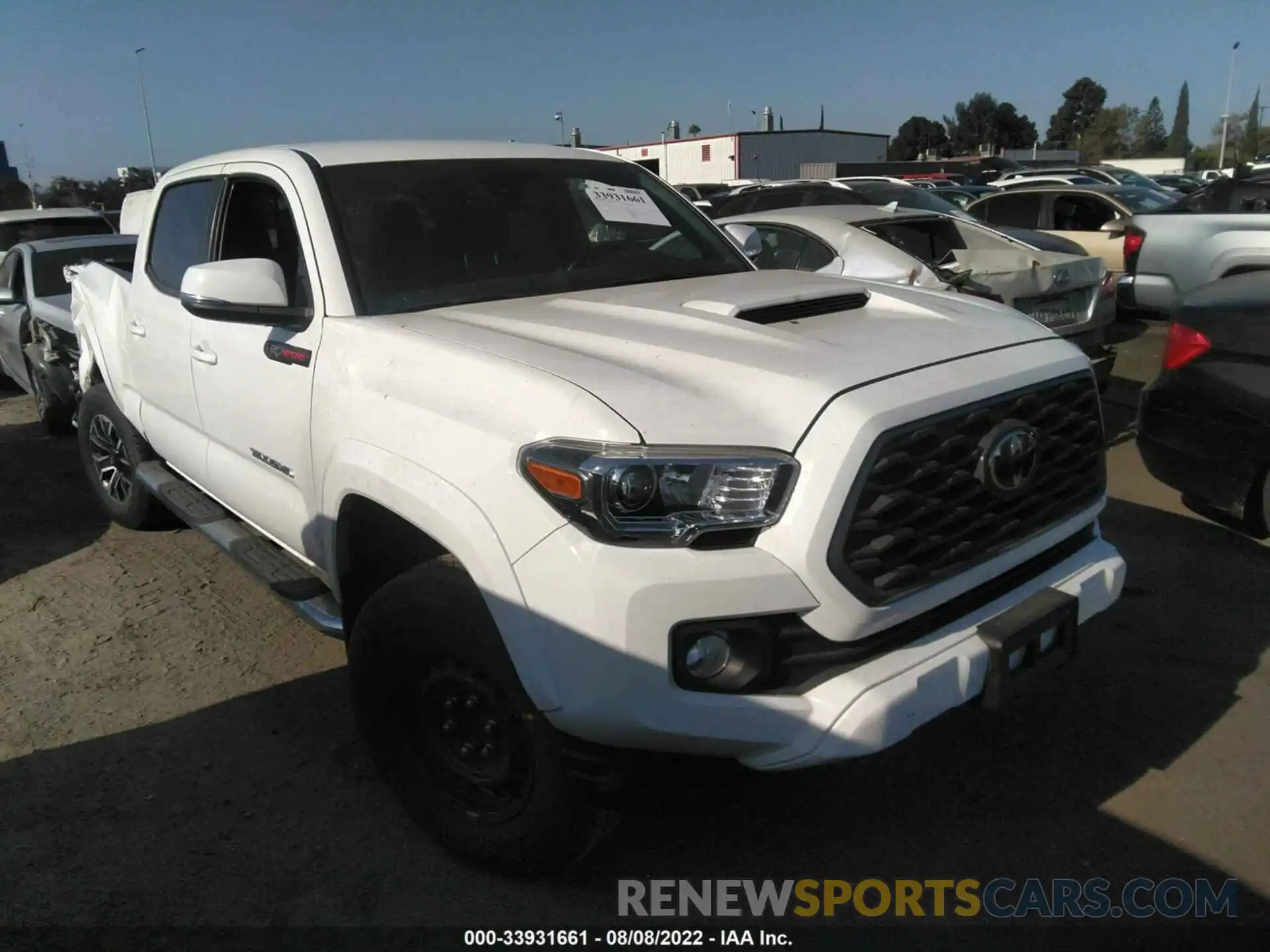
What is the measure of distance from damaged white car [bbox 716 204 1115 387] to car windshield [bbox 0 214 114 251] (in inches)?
334

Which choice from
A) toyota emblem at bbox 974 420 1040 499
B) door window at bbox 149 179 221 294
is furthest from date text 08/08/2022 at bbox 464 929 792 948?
door window at bbox 149 179 221 294

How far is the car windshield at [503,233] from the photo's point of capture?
3.21m

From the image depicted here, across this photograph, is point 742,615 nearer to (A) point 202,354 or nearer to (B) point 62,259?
(A) point 202,354

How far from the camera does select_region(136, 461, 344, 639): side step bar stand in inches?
128

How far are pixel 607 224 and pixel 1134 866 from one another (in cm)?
263

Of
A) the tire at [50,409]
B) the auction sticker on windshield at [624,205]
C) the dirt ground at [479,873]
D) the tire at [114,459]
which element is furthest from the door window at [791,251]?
the tire at [50,409]

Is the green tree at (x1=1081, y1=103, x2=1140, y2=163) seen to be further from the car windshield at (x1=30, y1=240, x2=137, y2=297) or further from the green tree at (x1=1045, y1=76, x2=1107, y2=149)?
the car windshield at (x1=30, y1=240, x2=137, y2=297)

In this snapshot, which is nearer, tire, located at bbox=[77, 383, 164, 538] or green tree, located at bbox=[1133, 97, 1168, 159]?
tire, located at bbox=[77, 383, 164, 538]

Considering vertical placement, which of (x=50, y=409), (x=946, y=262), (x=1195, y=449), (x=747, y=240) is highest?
(x=747, y=240)

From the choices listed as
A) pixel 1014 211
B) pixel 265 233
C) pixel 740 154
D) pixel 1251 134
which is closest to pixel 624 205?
pixel 265 233

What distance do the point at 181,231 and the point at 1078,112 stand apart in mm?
121999

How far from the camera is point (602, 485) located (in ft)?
6.97

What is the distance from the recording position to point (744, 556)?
2.14 metres

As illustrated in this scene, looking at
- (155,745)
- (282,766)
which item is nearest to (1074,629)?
(282,766)
